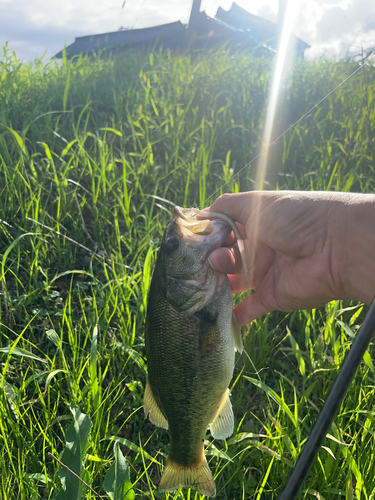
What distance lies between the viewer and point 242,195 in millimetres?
2057

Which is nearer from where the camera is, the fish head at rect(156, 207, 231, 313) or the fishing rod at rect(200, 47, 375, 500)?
the fishing rod at rect(200, 47, 375, 500)

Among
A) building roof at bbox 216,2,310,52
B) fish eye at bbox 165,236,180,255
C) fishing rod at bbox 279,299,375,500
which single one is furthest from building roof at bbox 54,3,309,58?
fishing rod at bbox 279,299,375,500

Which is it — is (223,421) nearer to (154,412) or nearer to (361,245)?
(154,412)

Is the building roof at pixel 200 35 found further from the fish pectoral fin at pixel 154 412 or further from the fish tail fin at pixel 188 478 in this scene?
the fish tail fin at pixel 188 478

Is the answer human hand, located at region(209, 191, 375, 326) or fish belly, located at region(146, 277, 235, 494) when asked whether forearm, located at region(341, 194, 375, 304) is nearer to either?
human hand, located at region(209, 191, 375, 326)

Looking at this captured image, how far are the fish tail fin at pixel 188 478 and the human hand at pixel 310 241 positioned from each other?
0.95 metres

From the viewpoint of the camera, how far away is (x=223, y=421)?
5.82 ft

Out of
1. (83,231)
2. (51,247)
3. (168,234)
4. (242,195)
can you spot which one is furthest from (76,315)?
(242,195)

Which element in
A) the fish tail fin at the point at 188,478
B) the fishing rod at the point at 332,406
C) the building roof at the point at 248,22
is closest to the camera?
the fishing rod at the point at 332,406

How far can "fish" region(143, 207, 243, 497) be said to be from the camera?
5.21ft

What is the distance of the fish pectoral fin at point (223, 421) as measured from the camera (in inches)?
68.7

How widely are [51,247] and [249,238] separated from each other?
6.45ft

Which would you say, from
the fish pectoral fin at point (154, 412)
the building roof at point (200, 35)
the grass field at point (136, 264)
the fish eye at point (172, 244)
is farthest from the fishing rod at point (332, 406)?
the building roof at point (200, 35)

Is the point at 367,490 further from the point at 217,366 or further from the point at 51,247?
the point at 51,247
